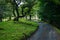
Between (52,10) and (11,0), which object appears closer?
(52,10)

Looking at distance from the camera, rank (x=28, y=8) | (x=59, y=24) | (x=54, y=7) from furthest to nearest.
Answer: (x=28, y=8), (x=59, y=24), (x=54, y=7)

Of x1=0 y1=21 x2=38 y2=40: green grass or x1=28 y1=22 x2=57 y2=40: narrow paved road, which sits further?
x1=28 y1=22 x2=57 y2=40: narrow paved road

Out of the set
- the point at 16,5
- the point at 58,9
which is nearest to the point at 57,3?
the point at 58,9

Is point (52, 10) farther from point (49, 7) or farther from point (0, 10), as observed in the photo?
point (0, 10)

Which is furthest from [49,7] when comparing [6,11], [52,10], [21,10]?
[21,10]

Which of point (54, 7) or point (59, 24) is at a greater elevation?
point (54, 7)

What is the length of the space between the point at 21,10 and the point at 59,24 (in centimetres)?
1726

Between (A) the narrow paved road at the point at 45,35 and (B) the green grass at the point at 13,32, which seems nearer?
(B) the green grass at the point at 13,32

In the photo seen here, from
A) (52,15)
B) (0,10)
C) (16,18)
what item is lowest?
(16,18)

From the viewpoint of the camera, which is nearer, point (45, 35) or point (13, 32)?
point (13, 32)

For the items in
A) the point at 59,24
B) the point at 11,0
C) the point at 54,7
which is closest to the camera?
the point at 54,7

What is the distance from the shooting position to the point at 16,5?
125 feet

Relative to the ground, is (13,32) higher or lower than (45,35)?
higher

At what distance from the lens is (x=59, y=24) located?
88.4 ft
